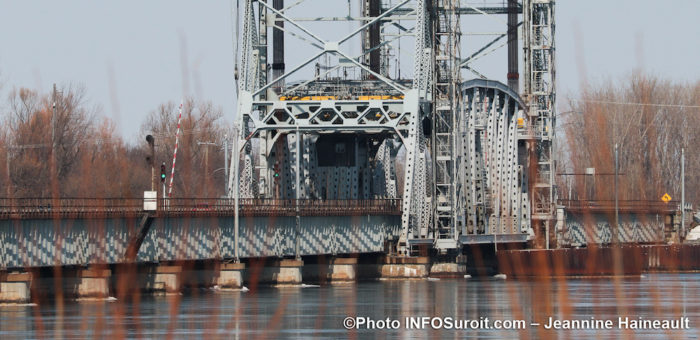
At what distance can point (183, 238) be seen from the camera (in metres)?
82.7

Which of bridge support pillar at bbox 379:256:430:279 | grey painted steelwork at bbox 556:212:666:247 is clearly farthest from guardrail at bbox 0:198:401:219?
grey painted steelwork at bbox 556:212:666:247

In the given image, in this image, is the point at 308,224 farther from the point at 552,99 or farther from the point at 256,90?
the point at 552,99

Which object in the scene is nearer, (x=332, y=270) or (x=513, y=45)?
(x=332, y=270)

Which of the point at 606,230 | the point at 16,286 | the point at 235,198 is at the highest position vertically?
the point at 235,198

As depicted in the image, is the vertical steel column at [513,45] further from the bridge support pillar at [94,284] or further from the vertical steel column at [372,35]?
the bridge support pillar at [94,284]

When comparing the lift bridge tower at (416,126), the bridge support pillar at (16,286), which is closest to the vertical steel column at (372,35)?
the lift bridge tower at (416,126)

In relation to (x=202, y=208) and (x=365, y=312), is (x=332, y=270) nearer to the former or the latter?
(x=202, y=208)

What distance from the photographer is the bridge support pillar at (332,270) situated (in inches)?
3767

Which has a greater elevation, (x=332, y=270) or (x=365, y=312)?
(x=332, y=270)

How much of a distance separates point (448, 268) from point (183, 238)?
78.6 ft

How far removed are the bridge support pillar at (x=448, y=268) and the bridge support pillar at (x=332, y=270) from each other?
6.58m

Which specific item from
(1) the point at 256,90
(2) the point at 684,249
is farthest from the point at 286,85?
(2) the point at 684,249

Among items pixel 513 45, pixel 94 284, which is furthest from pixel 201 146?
pixel 94 284

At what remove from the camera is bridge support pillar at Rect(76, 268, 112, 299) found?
74250mm
